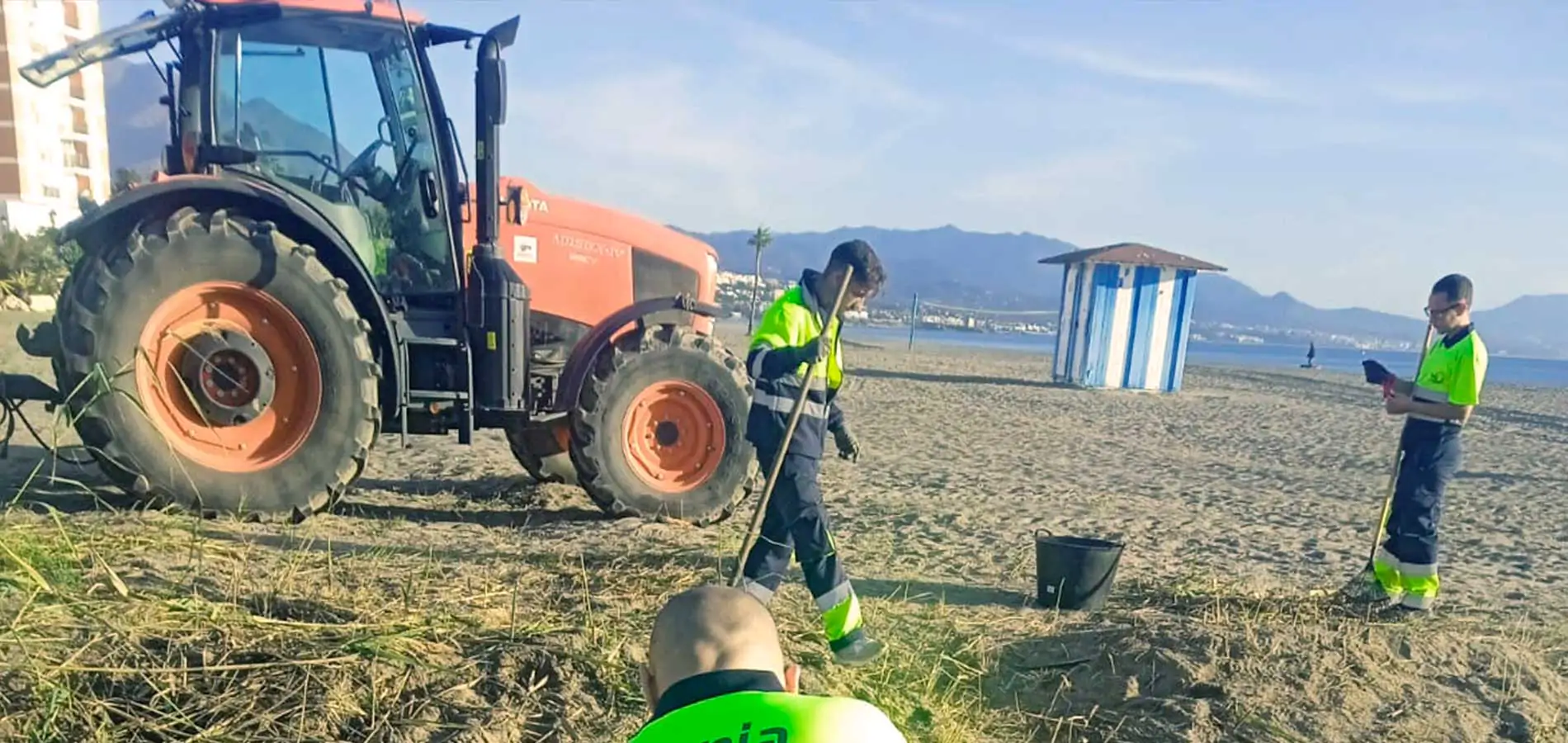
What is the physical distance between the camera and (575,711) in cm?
291

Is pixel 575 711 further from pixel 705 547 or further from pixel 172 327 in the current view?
pixel 172 327

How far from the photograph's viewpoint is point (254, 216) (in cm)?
480

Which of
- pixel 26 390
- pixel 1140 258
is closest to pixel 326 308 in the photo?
pixel 26 390

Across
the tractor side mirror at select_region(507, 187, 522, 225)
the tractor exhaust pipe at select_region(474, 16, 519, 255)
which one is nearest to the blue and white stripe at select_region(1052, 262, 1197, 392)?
the tractor side mirror at select_region(507, 187, 522, 225)

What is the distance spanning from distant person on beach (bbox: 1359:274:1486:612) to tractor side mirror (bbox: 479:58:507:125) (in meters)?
4.77

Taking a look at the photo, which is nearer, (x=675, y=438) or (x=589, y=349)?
(x=589, y=349)

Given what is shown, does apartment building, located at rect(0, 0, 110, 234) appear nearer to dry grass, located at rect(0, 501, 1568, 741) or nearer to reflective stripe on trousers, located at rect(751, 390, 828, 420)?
dry grass, located at rect(0, 501, 1568, 741)

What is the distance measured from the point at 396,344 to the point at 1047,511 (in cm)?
472

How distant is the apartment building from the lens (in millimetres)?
25344

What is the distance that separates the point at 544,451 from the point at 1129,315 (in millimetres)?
14322

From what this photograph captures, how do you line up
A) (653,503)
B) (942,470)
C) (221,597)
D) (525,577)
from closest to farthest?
(221,597) → (525,577) → (653,503) → (942,470)

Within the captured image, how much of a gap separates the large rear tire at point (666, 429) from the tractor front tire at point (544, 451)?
36cm

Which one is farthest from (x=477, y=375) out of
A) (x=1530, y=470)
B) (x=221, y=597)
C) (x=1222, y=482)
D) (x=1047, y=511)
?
(x=1530, y=470)

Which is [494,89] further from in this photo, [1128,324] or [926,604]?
[1128,324]
